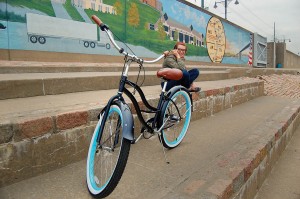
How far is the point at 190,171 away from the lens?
2549 mm

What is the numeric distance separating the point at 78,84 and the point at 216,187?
2.68 m

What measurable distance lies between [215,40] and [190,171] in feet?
50.1

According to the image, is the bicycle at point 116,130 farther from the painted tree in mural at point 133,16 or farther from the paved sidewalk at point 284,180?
the painted tree in mural at point 133,16

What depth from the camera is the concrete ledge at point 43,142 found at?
6.66 feet

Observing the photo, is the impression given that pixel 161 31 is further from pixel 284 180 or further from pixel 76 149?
pixel 76 149

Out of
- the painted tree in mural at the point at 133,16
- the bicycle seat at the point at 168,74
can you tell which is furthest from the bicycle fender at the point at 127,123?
the painted tree in mural at the point at 133,16

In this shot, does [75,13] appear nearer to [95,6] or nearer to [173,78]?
[95,6]

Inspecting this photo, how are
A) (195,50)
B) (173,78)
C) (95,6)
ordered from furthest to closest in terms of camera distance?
(195,50)
(95,6)
(173,78)

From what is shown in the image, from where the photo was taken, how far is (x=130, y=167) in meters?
2.56

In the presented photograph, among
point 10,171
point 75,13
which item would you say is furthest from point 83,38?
point 10,171

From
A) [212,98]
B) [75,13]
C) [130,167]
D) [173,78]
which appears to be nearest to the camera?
[130,167]

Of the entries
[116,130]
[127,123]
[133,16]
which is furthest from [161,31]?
[127,123]

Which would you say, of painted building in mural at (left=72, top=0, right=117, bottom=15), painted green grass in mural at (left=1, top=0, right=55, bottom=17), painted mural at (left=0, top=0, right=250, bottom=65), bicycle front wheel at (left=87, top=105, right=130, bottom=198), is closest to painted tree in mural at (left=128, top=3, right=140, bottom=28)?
painted mural at (left=0, top=0, right=250, bottom=65)

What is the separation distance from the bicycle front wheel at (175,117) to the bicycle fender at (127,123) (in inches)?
29.4
